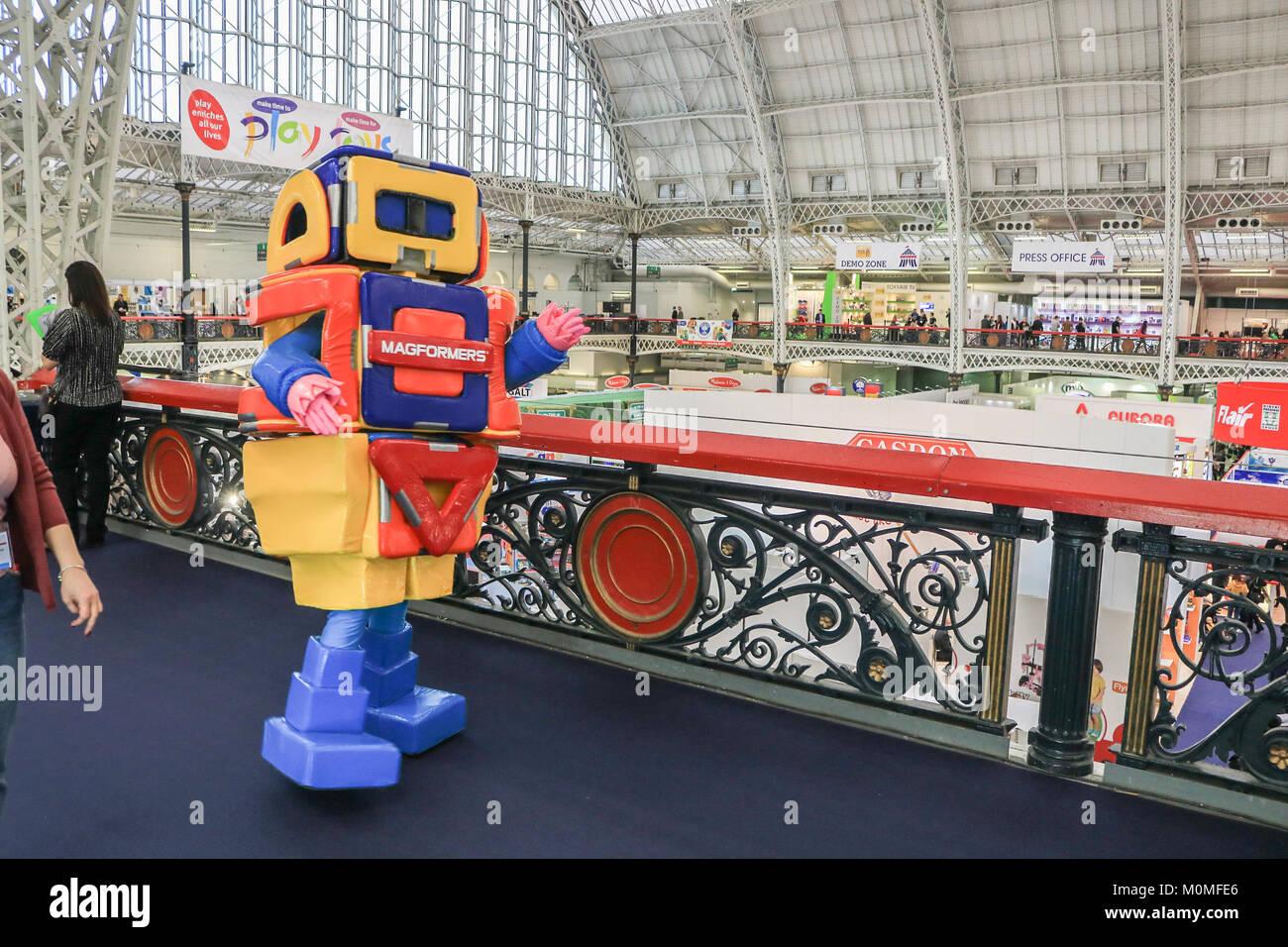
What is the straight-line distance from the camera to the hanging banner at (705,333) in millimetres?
26938

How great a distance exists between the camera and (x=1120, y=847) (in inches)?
88.5

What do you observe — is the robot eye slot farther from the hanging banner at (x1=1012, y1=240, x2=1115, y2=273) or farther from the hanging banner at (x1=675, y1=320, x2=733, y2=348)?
the hanging banner at (x1=675, y1=320, x2=733, y2=348)

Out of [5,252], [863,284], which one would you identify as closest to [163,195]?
[5,252]

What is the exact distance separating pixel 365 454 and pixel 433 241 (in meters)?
0.61

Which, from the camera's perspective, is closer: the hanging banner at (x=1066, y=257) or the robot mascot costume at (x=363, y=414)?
the robot mascot costume at (x=363, y=414)

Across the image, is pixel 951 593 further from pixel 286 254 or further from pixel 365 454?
pixel 286 254

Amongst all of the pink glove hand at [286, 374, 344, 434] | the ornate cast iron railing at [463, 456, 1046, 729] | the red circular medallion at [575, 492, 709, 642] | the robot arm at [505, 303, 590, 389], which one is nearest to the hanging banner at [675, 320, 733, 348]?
the ornate cast iron railing at [463, 456, 1046, 729]

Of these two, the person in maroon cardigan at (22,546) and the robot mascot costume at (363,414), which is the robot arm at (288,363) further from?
the person in maroon cardigan at (22,546)

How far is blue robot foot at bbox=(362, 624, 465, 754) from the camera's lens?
263 cm

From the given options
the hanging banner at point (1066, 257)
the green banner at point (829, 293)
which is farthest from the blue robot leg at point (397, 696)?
the green banner at point (829, 293)

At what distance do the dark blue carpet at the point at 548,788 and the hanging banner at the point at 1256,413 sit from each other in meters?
9.92

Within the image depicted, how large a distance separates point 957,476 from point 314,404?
5.76 feet

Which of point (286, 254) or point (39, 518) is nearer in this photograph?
point (39, 518)

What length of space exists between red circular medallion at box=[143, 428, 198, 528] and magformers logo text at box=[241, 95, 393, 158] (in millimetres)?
9930
